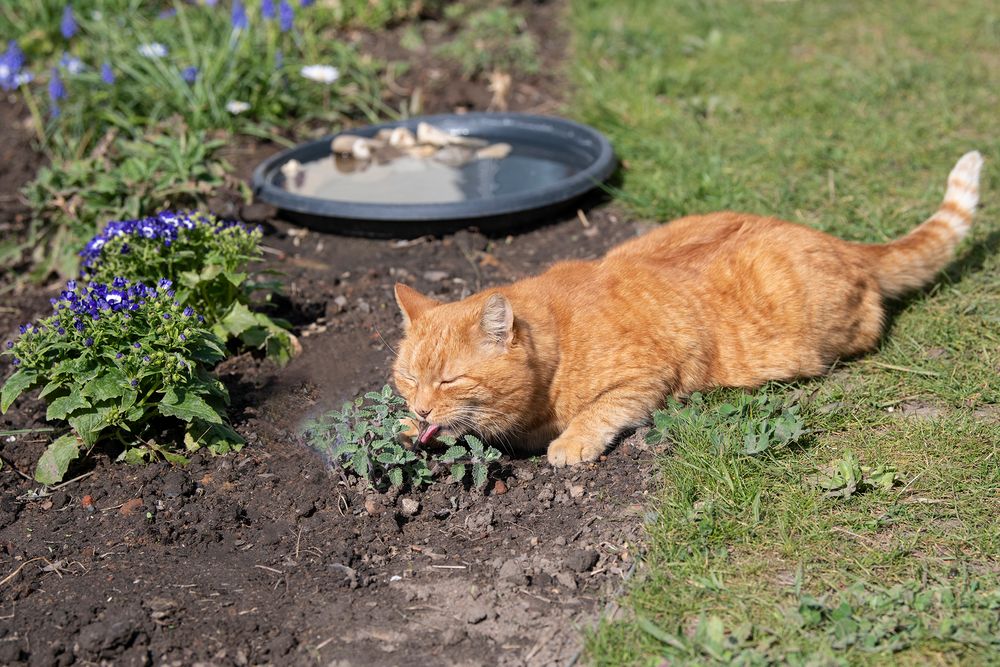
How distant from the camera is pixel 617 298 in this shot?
3.73m

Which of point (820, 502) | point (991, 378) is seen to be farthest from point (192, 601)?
point (991, 378)

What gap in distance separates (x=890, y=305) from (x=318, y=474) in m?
2.64

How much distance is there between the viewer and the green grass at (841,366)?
2746 mm

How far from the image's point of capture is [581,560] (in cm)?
310

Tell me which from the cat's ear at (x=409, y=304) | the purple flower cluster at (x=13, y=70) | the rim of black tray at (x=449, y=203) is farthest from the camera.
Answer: the purple flower cluster at (x=13, y=70)

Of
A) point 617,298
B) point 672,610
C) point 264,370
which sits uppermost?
point 617,298

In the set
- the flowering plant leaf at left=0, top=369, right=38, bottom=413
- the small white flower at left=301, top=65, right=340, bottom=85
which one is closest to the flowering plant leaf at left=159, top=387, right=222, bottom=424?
the flowering plant leaf at left=0, top=369, right=38, bottom=413

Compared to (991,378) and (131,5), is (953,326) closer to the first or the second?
(991,378)

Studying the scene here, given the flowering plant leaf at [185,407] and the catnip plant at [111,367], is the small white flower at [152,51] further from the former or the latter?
the flowering plant leaf at [185,407]

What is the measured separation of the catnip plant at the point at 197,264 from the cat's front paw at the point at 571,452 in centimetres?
143

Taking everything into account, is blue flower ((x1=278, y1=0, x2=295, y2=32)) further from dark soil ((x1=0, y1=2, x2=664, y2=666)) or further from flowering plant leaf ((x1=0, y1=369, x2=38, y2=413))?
flowering plant leaf ((x1=0, y1=369, x2=38, y2=413))

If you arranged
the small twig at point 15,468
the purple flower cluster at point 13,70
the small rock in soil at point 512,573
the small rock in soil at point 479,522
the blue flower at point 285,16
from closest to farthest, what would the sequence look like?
1. the small rock in soil at point 512,573
2. the small rock in soil at point 479,522
3. the small twig at point 15,468
4. the purple flower cluster at point 13,70
5. the blue flower at point 285,16

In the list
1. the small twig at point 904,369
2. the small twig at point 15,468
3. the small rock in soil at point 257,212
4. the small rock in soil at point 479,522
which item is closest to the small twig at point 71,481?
the small twig at point 15,468

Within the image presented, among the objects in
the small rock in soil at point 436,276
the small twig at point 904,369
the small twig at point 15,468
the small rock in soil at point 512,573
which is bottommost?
the small twig at point 15,468
